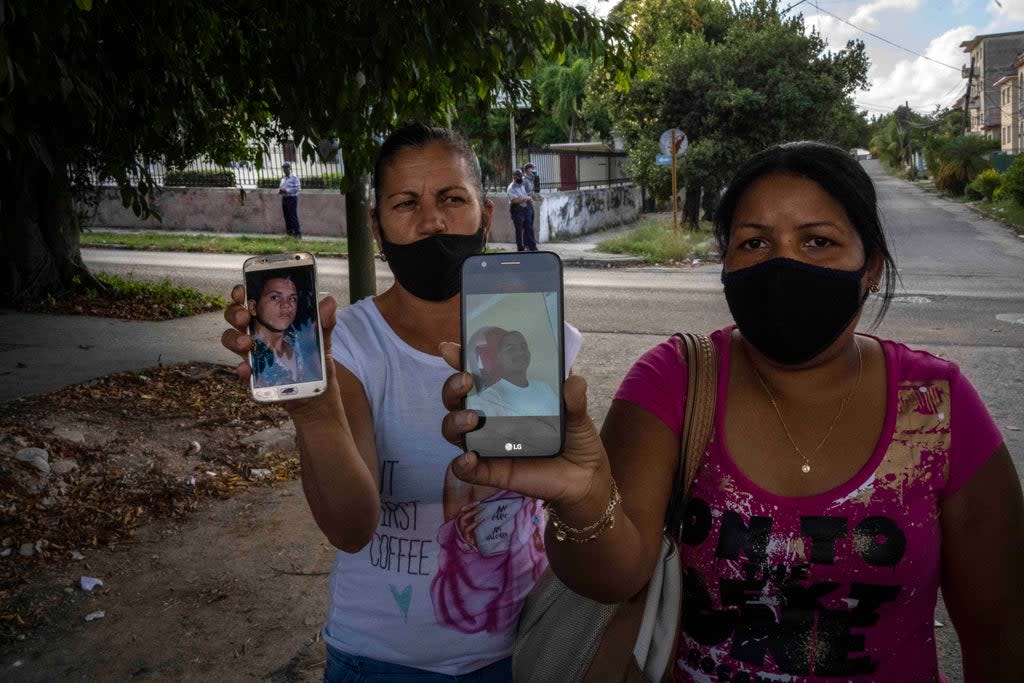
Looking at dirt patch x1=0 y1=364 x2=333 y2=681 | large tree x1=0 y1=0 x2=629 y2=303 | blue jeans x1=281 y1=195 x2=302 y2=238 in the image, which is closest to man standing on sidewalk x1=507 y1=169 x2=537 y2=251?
blue jeans x1=281 y1=195 x2=302 y2=238

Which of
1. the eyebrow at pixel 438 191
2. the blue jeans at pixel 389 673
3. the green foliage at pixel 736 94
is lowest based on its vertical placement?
the blue jeans at pixel 389 673

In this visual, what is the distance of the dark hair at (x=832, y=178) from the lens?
1752mm

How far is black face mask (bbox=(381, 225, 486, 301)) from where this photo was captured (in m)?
1.96

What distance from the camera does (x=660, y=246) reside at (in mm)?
18453

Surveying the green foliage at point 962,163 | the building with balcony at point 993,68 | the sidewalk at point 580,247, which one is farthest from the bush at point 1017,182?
the building with balcony at point 993,68

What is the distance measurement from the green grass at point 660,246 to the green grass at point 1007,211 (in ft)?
29.8

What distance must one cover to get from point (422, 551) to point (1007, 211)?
1158 inches

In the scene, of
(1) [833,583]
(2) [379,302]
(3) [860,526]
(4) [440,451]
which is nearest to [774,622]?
(1) [833,583]

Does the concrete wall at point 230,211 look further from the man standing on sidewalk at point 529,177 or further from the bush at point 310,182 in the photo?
the man standing on sidewalk at point 529,177

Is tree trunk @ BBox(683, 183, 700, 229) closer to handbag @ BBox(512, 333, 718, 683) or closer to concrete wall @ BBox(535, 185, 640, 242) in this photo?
concrete wall @ BBox(535, 185, 640, 242)

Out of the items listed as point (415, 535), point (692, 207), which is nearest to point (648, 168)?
point (692, 207)

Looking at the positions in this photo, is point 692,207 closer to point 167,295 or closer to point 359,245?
point 167,295

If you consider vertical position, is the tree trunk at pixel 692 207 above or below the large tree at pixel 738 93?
below

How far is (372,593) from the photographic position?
70.8 inches
